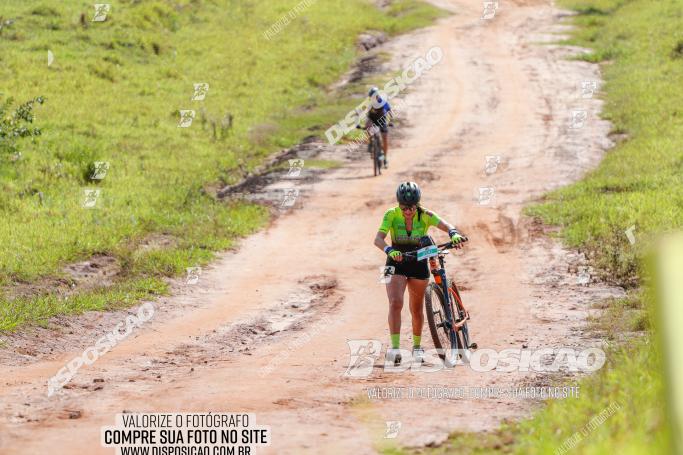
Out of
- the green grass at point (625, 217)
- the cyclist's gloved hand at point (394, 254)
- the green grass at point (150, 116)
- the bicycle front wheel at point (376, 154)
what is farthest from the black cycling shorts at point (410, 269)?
the bicycle front wheel at point (376, 154)

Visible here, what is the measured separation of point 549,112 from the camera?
33312mm

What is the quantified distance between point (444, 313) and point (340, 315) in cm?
391

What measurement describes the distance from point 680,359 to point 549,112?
3398cm

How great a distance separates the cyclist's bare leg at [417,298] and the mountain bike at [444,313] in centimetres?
10

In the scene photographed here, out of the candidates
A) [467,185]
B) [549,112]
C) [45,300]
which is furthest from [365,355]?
[549,112]

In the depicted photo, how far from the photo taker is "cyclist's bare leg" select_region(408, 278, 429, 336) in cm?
1032

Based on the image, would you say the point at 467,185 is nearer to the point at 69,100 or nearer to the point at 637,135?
the point at 637,135

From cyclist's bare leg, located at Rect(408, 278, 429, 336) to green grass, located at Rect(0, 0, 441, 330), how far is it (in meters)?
5.89
